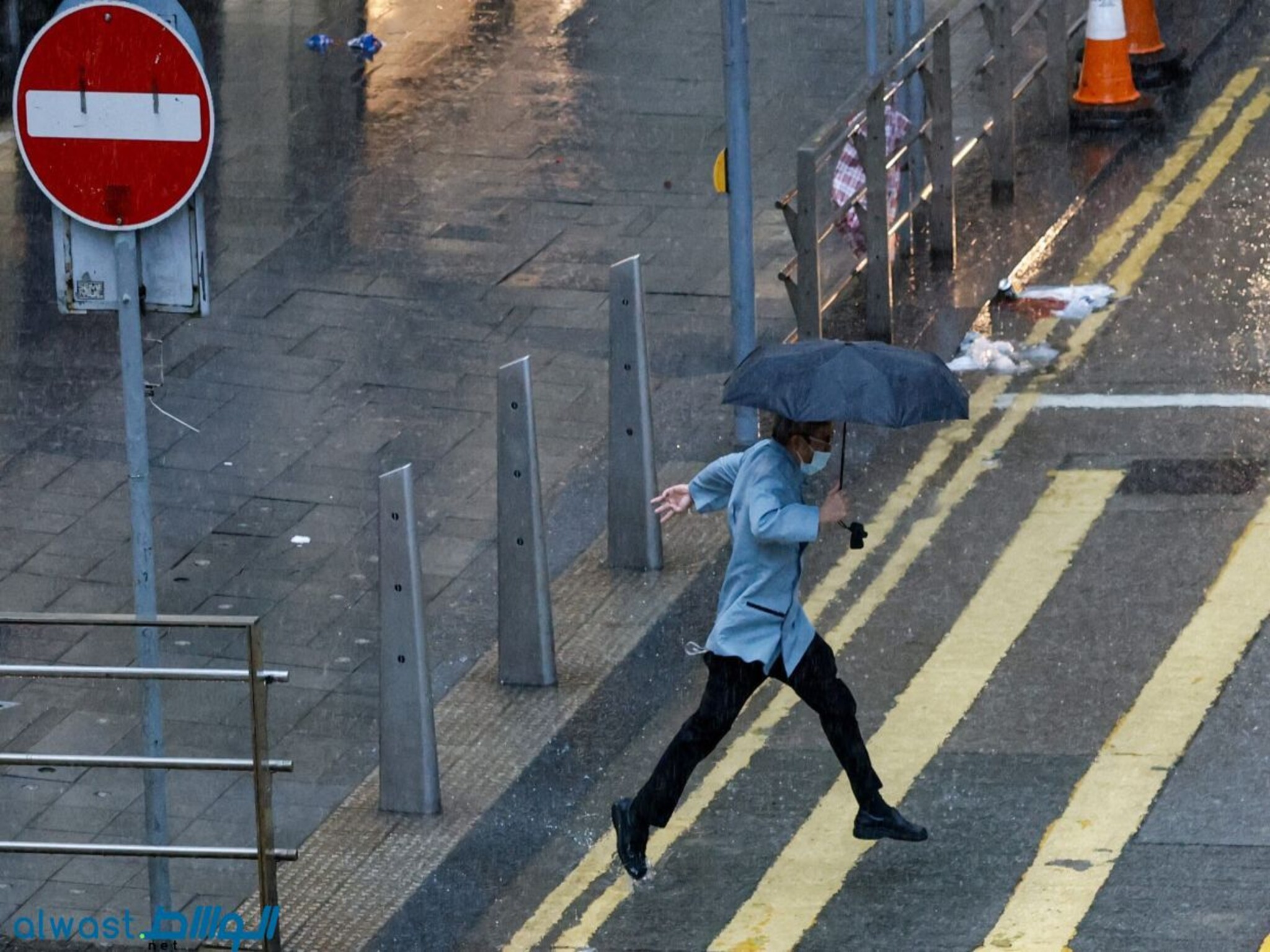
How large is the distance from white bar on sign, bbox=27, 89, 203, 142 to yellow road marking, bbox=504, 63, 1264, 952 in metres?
2.44

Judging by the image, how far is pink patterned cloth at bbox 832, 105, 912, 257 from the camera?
1176 cm

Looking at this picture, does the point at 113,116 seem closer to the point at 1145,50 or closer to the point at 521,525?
the point at 521,525

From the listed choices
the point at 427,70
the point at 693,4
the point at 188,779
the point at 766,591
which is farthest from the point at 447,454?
the point at 693,4

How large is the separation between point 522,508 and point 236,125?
7.23 metres

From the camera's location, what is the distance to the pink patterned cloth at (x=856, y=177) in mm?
11758

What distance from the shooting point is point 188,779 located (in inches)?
327

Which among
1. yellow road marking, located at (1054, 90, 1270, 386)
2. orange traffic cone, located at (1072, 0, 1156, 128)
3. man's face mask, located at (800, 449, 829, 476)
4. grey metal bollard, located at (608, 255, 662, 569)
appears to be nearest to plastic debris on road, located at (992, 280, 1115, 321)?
yellow road marking, located at (1054, 90, 1270, 386)

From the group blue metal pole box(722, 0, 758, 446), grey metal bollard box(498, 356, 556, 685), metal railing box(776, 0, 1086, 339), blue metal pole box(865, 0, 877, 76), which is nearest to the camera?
grey metal bollard box(498, 356, 556, 685)

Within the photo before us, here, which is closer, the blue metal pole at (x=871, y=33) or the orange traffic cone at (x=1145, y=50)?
the blue metal pole at (x=871, y=33)

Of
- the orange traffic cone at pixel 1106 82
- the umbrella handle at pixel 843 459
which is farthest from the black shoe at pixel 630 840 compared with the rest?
the orange traffic cone at pixel 1106 82

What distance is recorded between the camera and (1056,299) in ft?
40.1

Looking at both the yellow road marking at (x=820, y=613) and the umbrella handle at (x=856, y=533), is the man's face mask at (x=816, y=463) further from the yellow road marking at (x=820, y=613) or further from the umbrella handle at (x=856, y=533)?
the yellow road marking at (x=820, y=613)

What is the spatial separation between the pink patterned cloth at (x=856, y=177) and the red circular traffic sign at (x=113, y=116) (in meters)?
5.40

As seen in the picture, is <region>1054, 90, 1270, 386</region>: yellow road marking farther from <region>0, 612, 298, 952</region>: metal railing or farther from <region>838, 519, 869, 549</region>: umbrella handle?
<region>0, 612, 298, 952</region>: metal railing
